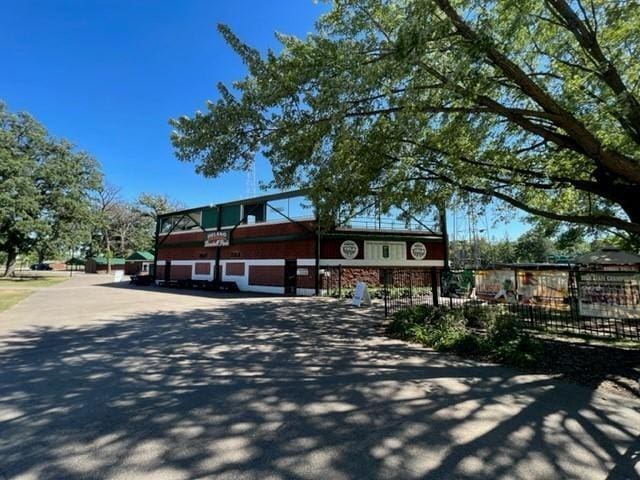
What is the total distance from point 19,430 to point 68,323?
8.11 meters

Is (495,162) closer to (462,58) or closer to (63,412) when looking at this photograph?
(462,58)

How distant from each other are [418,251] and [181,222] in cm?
2142

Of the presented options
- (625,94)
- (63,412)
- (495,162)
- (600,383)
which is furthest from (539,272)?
(63,412)

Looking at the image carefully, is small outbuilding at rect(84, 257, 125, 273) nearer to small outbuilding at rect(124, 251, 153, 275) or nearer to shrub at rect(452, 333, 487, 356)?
small outbuilding at rect(124, 251, 153, 275)

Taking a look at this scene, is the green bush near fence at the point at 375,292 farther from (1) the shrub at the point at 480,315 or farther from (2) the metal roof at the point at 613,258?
(1) the shrub at the point at 480,315

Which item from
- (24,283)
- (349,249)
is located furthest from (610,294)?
(24,283)

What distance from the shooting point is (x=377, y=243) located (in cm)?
2316

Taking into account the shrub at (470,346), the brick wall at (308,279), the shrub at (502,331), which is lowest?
the shrub at (470,346)

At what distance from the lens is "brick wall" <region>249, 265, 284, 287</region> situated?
76.5 ft

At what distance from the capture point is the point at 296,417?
402cm

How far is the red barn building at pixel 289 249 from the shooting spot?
72.3 feet

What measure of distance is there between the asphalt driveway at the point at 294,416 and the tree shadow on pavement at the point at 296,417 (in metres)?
0.02

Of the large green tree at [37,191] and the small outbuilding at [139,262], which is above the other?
the large green tree at [37,191]

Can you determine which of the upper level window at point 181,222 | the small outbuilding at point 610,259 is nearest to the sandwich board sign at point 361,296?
the small outbuilding at point 610,259
